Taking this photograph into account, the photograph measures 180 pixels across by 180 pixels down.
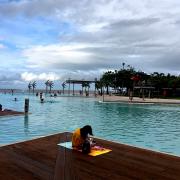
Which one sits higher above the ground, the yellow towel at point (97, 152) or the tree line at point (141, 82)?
the tree line at point (141, 82)

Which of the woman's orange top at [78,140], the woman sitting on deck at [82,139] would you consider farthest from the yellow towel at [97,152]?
the woman's orange top at [78,140]

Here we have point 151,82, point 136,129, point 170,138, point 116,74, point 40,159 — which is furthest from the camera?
point 116,74

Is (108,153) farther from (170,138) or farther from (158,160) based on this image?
(170,138)

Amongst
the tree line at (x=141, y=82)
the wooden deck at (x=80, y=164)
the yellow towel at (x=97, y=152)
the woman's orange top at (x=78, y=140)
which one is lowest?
the wooden deck at (x=80, y=164)

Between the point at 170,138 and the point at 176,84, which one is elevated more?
the point at 176,84

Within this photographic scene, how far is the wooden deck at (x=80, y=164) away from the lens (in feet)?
20.4

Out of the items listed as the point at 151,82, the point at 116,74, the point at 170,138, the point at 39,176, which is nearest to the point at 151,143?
the point at 170,138

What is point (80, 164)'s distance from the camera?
702cm

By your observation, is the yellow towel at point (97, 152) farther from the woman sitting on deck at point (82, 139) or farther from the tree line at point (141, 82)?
the tree line at point (141, 82)

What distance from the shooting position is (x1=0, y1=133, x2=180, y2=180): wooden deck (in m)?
6.22

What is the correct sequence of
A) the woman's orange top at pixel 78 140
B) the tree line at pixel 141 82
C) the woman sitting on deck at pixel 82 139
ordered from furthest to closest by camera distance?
1. the tree line at pixel 141 82
2. the woman's orange top at pixel 78 140
3. the woman sitting on deck at pixel 82 139

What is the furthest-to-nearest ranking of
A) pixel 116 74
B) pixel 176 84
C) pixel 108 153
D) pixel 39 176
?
pixel 116 74 → pixel 176 84 → pixel 108 153 → pixel 39 176

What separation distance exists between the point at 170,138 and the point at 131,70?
74560mm

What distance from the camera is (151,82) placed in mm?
77375
